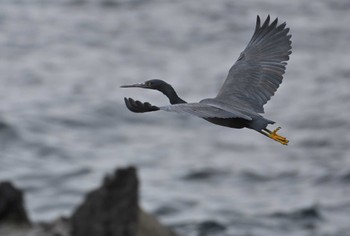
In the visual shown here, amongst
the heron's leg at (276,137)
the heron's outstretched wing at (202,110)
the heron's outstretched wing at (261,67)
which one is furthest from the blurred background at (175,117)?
the heron's outstretched wing at (202,110)

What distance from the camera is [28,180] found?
25828mm

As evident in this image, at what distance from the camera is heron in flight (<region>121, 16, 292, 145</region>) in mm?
9688

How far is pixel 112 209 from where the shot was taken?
14.7m

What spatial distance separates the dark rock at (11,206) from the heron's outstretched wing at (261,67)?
5.24 meters

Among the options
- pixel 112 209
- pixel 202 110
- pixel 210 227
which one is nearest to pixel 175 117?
pixel 210 227

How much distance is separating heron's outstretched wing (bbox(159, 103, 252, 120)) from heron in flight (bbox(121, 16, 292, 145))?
0.42 ft

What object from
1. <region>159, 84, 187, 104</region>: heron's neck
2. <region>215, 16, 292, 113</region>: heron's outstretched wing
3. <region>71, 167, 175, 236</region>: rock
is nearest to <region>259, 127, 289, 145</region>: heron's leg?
<region>215, 16, 292, 113</region>: heron's outstretched wing

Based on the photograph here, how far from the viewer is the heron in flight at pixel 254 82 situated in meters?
9.69

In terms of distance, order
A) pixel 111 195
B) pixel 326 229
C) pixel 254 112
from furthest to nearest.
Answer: pixel 326 229, pixel 111 195, pixel 254 112

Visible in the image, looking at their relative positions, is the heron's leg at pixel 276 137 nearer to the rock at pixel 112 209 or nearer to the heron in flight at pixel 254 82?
the heron in flight at pixel 254 82

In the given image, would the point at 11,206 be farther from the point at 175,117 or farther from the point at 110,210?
the point at 175,117

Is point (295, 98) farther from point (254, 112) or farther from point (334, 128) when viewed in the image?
point (254, 112)

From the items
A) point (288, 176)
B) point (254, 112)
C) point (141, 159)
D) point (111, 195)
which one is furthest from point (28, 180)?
point (254, 112)

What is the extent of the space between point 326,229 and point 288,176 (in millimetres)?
3168
